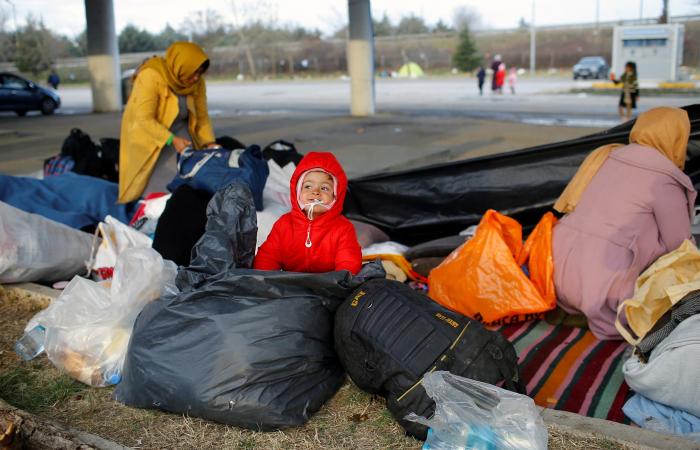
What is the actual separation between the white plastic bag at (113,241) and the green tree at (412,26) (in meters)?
75.0

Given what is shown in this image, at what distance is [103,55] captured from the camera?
19.7 meters

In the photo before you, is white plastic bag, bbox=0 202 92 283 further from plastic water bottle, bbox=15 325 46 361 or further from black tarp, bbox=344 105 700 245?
black tarp, bbox=344 105 700 245

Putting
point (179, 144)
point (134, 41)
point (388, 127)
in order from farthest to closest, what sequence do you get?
1. point (134, 41)
2. point (388, 127)
3. point (179, 144)

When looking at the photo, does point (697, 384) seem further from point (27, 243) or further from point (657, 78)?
point (657, 78)

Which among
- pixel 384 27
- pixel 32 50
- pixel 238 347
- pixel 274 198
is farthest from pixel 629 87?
pixel 384 27

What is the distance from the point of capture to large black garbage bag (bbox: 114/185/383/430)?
269 cm

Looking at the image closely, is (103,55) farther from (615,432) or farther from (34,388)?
(615,432)

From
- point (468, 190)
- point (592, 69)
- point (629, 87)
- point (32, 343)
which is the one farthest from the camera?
Answer: point (592, 69)

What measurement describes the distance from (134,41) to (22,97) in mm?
46800

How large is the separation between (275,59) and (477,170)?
52490 millimetres

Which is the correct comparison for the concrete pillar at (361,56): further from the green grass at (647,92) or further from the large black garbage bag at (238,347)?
the large black garbage bag at (238,347)

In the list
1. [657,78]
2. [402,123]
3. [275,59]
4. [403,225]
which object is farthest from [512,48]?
[403,225]

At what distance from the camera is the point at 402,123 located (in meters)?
14.3

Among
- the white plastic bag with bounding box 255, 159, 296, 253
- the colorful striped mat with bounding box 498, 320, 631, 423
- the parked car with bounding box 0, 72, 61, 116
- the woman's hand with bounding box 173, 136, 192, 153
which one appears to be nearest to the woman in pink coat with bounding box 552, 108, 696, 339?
the colorful striped mat with bounding box 498, 320, 631, 423
